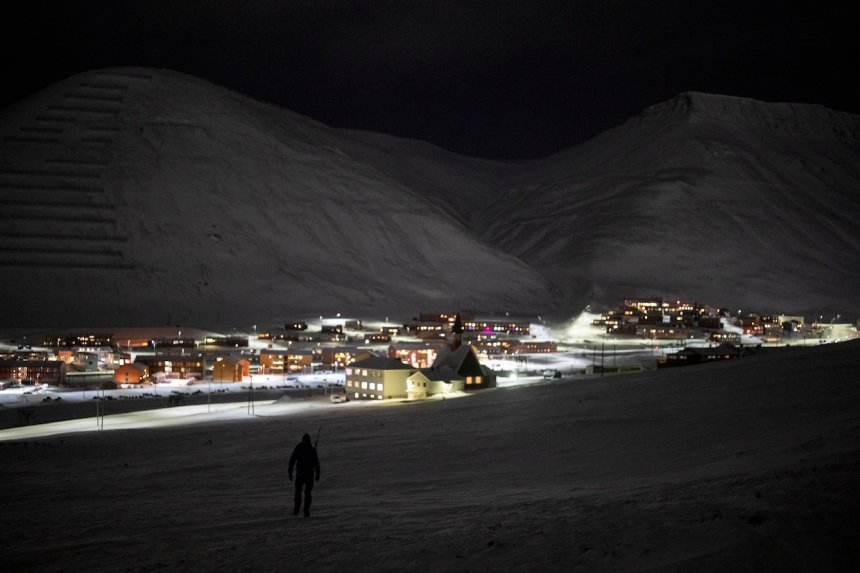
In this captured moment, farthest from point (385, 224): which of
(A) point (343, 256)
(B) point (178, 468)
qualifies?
(B) point (178, 468)

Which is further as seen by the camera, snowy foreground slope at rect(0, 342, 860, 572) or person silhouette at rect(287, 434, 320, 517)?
person silhouette at rect(287, 434, 320, 517)

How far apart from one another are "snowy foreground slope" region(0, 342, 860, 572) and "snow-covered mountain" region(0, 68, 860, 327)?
84.5 metres

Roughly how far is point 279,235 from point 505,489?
439 ft

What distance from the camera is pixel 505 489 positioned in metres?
14.1

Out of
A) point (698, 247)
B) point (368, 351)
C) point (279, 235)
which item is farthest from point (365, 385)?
point (698, 247)

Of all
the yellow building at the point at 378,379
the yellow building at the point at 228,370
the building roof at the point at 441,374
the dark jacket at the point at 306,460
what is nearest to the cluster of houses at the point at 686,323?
the building roof at the point at 441,374

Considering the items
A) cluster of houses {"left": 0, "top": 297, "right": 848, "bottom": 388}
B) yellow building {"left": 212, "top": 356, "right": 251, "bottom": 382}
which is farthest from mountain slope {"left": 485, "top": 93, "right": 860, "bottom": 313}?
yellow building {"left": 212, "top": 356, "right": 251, "bottom": 382}

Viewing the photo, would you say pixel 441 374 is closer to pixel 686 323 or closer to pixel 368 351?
pixel 368 351

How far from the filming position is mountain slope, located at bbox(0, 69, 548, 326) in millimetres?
118375

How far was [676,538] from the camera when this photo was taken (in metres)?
8.48

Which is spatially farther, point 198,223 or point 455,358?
point 198,223

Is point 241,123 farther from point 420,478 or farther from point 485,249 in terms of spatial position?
point 420,478

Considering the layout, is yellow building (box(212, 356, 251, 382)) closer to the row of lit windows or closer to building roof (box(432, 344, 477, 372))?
the row of lit windows

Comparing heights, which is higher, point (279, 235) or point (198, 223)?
point (198, 223)
